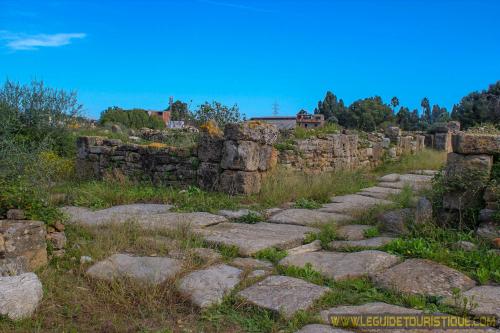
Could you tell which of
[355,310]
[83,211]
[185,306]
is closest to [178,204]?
[83,211]

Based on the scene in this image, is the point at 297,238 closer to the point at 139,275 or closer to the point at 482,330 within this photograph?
the point at 139,275

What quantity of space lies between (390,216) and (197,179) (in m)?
3.90

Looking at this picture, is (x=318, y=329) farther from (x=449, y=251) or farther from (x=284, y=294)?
(x=449, y=251)

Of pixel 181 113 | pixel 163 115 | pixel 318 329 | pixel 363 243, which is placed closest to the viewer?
pixel 318 329

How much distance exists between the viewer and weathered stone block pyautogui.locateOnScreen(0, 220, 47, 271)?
3.83 m

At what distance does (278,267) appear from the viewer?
4.19m

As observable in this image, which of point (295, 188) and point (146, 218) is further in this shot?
point (295, 188)

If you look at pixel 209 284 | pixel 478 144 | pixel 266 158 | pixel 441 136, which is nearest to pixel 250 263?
pixel 209 284

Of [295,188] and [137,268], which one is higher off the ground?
[295,188]

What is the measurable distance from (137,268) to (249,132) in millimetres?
4260

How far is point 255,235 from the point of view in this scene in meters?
5.26

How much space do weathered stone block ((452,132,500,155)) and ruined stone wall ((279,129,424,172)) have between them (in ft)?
16.8

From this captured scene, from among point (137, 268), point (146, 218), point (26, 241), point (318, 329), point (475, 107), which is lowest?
point (318, 329)

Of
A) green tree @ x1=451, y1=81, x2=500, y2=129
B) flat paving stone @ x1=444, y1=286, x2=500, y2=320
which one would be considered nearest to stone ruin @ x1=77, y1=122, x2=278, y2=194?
flat paving stone @ x1=444, y1=286, x2=500, y2=320
